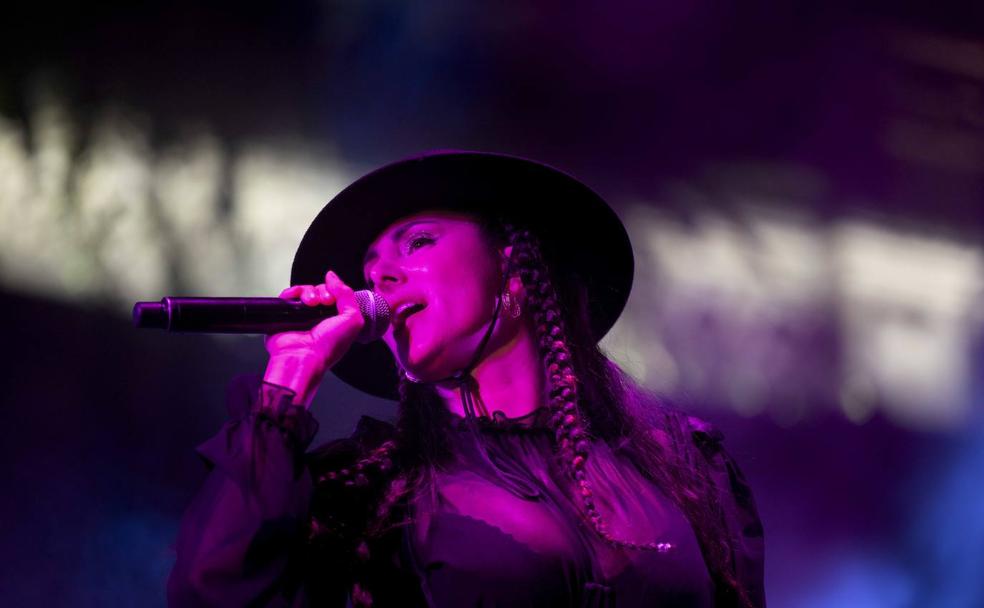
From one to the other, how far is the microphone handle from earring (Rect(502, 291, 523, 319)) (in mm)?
355

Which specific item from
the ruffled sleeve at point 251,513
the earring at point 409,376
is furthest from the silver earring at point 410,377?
the ruffled sleeve at point 251,513

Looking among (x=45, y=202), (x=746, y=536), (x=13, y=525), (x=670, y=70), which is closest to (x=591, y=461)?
(x=746, y=536)

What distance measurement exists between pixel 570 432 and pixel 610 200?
1.21 meters

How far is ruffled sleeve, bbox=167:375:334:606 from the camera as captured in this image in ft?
4.26

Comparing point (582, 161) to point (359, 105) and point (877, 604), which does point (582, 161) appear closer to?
point (359, 105)

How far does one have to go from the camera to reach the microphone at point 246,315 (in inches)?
53.7

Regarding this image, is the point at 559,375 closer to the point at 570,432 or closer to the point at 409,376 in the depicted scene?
the point at 570,432

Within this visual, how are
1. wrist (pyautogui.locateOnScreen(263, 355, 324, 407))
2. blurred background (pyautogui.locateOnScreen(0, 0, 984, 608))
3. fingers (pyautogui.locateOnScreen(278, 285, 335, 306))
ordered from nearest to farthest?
wrist (pyautogui.locateOnScreen(263, 355, 324, 407)) → fingers (pyautogui.locateOnScreen(278, 285, 335, 306)) → blurred background (pyautogui.locateOnScreen(0, 0, 984, 608))

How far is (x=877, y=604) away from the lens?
2.63m

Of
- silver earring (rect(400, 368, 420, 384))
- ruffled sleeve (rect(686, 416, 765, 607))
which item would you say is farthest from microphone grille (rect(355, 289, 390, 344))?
ruffled sleeve (rect(686, 416, 765, 607))

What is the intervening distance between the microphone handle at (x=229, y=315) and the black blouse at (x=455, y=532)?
91 millimetres

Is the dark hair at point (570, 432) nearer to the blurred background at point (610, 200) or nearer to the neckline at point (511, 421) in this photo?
the neckline at point (511, 421)

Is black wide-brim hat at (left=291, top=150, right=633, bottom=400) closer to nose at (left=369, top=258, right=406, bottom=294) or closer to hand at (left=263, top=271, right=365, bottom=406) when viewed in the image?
nose at (left=369, top=258, right=406, bottom=294)

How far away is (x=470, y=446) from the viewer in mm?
1657
